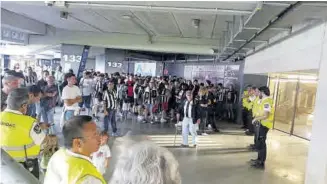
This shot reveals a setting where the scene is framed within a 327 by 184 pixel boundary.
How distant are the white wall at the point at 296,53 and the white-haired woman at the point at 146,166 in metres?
3.32

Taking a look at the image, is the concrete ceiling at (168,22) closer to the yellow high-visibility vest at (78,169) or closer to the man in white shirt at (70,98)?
the man in white shirt at (70,98)

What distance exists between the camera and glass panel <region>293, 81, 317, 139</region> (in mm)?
9648

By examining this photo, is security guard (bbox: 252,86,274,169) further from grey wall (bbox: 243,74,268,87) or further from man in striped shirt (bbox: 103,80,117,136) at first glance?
grey wall (bbox: 243,74,268,87)

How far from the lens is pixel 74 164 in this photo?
150 cm

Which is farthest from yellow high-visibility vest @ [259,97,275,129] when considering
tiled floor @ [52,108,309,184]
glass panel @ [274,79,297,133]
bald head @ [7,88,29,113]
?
glass panel @ [274,79,297,133]

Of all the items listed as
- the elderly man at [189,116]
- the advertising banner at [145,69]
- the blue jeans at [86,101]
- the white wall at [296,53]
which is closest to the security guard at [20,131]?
the white wall at [296,53]

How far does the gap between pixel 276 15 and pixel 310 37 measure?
130 cm

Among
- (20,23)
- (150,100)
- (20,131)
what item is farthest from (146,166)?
(150,100)

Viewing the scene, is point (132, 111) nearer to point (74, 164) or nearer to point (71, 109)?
point (71, 109)

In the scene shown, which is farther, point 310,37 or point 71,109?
point 71,109

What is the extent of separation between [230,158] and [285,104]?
6044mm

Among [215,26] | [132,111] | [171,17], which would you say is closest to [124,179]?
[171,17]

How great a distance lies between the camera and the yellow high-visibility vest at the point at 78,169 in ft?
4.71

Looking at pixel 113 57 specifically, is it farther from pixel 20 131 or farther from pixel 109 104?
pixel 20 131
